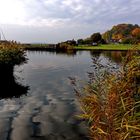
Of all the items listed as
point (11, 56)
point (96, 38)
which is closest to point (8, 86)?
point (11, 56)

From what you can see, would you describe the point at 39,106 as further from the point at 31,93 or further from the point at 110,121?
the point at 110,121

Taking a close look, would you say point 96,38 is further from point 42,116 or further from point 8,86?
point 42,116

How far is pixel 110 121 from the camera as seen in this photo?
6.35m

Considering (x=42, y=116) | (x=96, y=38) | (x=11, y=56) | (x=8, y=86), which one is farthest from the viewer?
(x=96, y=38)

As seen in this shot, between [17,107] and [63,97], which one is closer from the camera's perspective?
[17,107]

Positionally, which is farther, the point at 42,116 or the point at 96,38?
the point at 96,38

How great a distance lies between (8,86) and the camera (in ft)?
71.3

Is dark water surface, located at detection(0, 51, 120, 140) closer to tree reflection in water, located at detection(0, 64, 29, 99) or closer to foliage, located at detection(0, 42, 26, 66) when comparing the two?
tree reflection in water, located at detection(0, 64, 29, 99)

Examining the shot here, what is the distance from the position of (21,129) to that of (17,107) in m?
3.77

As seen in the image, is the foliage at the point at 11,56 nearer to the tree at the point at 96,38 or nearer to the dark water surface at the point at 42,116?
the dark water surface at the point at 42,116

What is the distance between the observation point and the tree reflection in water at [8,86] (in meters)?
19.5

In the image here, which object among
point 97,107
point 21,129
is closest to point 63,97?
point 21,129

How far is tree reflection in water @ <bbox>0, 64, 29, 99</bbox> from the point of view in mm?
19469

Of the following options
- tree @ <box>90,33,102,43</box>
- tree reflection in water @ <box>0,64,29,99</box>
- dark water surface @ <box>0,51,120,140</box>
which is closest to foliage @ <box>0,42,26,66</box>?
tree reflection in water @ <box>0,64,29,99</box>
